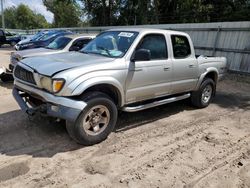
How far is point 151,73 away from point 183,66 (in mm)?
1115

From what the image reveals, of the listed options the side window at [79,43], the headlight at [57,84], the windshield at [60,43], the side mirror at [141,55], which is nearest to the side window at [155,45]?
the side mirror at [141,55]

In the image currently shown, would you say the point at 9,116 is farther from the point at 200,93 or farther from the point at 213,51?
the point at 213,51

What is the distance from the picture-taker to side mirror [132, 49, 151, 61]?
15.8 ft

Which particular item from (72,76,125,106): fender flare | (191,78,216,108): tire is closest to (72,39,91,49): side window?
(191,78,216,108): tire

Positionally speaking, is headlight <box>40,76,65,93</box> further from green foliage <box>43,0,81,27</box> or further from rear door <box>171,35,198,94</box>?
green foliage <box>43,0,81,27</box>

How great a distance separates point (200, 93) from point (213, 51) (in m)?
6.95

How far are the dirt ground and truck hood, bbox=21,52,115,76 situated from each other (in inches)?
48.4

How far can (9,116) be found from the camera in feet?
19.0

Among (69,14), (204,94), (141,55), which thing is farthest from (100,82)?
(69,14)

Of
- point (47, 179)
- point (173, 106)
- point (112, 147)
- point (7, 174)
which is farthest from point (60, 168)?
point (173, 106)

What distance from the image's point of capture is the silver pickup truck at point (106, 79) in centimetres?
415

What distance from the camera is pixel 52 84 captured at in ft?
13.5

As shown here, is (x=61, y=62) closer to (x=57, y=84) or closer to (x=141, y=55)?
(x=57, y=84)

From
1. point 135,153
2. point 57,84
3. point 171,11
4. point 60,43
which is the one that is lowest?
point 135,153
